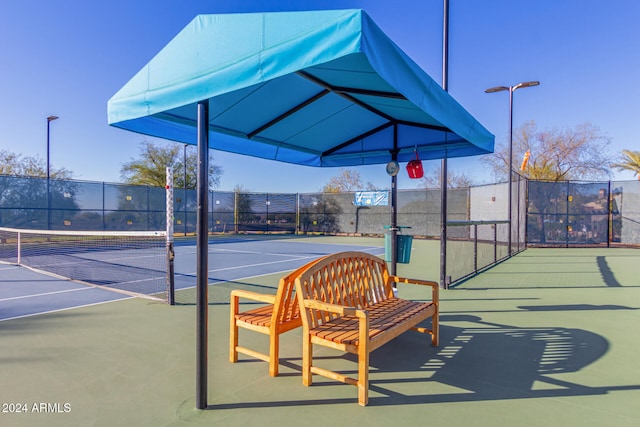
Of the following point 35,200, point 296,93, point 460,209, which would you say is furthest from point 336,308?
point 460,209

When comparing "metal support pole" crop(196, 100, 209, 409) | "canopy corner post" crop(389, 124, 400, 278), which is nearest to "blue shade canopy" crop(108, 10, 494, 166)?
"canopy corner post" crop(389, 124, 400, 278)

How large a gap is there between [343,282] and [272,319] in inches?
33.2

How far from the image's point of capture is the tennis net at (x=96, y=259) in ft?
23.6

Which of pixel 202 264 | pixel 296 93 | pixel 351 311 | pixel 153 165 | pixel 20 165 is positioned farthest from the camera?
pixel 153 165

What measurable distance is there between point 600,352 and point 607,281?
5.46 metres

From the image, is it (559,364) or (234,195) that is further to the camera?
(234,195)

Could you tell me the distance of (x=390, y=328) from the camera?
3.27 metres

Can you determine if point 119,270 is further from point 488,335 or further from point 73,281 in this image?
point 488,335

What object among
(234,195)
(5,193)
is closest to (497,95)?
(234,195)

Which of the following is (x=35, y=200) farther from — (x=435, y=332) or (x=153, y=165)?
(x=435, y=332)

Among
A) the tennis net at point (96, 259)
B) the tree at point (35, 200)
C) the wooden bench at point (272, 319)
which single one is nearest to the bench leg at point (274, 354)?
the wooden bench at point (272, 319)

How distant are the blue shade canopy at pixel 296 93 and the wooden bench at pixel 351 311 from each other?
164cm

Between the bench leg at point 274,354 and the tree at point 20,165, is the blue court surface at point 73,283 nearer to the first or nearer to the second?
the bench leg at point 274,354

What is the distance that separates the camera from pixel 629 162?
993 inches
